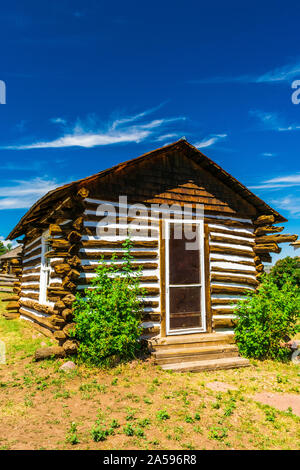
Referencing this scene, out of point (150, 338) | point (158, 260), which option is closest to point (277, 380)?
point (150, 338)

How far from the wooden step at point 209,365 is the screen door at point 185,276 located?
3.54 feet

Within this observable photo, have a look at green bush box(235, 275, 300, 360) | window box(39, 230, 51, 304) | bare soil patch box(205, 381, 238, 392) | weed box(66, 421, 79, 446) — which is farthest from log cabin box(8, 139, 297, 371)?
weed box(66, 421, 79, 446)

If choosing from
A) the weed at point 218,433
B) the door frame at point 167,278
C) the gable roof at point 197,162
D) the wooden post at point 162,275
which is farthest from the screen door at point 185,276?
the weed at point 218,433

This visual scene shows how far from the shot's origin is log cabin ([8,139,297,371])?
7301 mm

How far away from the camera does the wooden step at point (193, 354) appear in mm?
6941

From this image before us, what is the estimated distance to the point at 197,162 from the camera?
9141 millimetres

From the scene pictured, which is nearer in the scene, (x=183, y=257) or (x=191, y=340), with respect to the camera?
(x=191, y=340)

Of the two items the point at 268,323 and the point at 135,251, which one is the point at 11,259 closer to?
the point at 135,251

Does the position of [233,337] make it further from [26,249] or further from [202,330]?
[26,249]

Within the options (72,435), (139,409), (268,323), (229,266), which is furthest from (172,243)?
(72,435)

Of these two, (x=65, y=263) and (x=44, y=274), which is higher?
(x=65, y=263)

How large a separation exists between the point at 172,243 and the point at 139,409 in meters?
4.44

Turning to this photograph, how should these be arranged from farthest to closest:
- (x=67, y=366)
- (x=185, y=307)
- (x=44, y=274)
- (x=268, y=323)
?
(x=44, y=274), (x=185, y=307), (x=268, y=323), (x=67, y=366)
